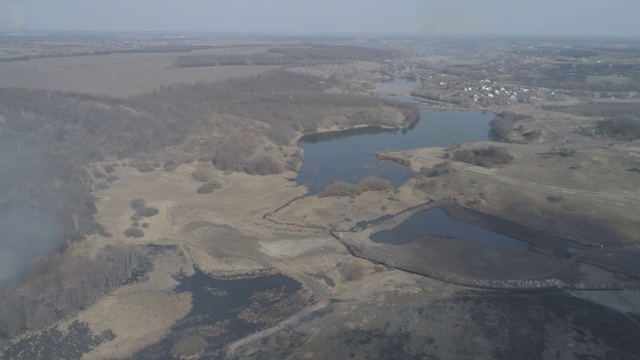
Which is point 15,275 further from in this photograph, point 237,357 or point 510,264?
point 510,264

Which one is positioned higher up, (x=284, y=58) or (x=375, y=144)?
(x=284, y=58)

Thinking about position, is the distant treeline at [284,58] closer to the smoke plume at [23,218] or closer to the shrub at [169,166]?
the shrub at [169,166]

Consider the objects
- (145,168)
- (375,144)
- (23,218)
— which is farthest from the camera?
(375,144)

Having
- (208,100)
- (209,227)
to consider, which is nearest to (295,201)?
(209,227)

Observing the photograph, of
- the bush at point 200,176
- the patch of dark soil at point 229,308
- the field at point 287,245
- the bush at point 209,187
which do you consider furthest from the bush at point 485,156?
the patch of dark soil at point 229,308

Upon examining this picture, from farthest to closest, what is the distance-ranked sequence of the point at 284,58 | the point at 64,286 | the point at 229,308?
1. the point at 284,58
2. the point at 64,286
3. the point at 229,308

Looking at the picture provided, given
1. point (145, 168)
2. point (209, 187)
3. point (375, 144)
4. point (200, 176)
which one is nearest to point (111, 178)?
point (145, 168)

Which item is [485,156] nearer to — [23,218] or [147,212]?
[147,212]
